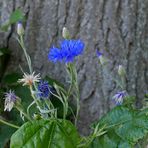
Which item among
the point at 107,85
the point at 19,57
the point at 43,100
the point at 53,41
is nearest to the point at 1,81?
the point at 19,57

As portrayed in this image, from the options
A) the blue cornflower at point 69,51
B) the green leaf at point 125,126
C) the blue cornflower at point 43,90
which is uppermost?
the blue cornflower at point 69,51

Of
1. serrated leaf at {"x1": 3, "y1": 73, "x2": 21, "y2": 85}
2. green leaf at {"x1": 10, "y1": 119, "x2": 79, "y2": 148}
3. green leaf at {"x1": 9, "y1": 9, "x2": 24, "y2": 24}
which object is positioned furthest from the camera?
serrated leaf at {"x1": 3, "y1": 73, "x2": 21, "y2": 85}

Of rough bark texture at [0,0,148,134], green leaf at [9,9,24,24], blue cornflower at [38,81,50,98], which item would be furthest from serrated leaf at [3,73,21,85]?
blue cornflower at [38,81,50,98]

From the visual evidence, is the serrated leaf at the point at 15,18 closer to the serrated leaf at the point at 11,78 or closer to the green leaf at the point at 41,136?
the serrated leaf at the point at 11,78

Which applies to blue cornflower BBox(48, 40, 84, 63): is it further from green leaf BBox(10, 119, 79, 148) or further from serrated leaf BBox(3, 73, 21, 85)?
serrated leaf BBox(3, 73, 21, 85)

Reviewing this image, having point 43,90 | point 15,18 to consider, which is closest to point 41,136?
point 43,90

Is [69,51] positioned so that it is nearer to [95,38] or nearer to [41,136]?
[41,136]

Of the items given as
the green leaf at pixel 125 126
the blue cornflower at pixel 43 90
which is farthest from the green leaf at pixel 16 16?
the green leaf at pixel 125 126
